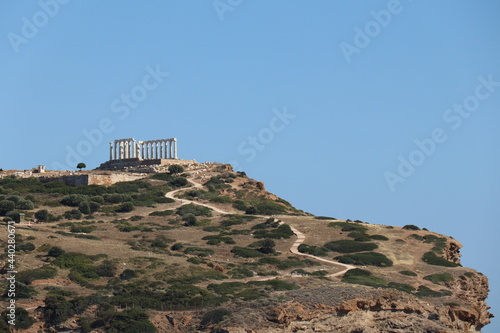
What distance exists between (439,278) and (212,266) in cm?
1805

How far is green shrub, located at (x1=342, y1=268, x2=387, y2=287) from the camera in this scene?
192ft

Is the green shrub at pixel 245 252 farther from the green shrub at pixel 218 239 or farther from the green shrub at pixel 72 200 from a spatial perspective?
the green shrub at pixel 72 200

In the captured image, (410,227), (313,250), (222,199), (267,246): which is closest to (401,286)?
(313,250)

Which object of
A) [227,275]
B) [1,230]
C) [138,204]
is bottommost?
[227,275]

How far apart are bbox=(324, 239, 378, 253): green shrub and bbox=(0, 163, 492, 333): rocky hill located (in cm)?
12

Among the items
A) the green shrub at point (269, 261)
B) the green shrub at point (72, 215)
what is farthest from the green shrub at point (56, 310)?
the green shrub at point (72, 215)

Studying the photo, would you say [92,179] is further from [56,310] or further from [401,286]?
[56,310]

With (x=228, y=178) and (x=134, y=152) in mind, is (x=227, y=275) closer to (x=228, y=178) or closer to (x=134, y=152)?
(x=228, y=178)

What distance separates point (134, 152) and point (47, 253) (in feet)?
179

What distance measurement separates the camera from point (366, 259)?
68562 mm

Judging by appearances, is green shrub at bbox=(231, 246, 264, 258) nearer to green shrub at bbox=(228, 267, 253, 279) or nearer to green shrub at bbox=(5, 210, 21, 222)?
green shrub at bbox=(228, 267, 253, 279)

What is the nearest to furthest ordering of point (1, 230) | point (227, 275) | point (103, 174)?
point (227, 275), point (1, 230), point (103, 174)

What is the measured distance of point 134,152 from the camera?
114 metres

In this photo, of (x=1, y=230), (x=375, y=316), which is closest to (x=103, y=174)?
(x=1, y=230)
